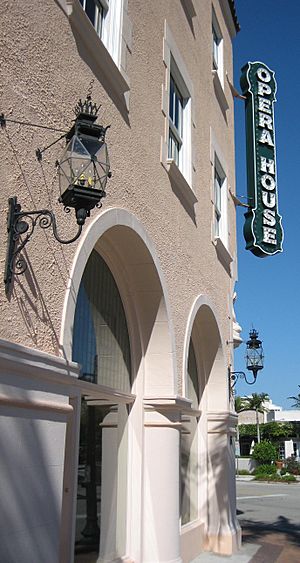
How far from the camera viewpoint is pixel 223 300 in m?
11.4

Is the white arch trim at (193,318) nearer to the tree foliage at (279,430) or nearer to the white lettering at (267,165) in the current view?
the white lettering at (267,165)

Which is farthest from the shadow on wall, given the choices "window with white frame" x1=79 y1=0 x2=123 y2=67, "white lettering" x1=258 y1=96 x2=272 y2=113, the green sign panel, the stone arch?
"white lettering" x1=258 y1=96 x2=272 y2=113

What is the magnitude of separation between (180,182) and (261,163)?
5586mm

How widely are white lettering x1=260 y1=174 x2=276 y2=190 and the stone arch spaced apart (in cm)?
657

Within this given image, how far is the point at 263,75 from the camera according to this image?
14.0 meters

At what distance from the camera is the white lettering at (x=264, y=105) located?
44.9 ft

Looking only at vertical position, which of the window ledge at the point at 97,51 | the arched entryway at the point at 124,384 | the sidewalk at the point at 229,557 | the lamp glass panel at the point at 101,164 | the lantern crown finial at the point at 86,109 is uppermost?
the window ledge at the point at 97,51

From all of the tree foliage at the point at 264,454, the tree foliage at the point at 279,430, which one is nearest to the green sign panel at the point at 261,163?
the tree foliage at the point at 264,454

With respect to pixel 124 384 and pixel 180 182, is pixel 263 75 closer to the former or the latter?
pixel 180 182

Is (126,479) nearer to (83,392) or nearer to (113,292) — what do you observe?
(83,392)

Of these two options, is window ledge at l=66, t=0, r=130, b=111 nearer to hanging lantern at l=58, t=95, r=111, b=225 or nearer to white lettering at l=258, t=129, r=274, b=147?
hanging lantern at l=58, t=95, r=111, b=225

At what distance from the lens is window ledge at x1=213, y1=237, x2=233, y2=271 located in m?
10.8

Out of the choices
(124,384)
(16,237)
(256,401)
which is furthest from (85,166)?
(256,401)

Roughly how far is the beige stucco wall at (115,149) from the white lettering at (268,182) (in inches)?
87.3
